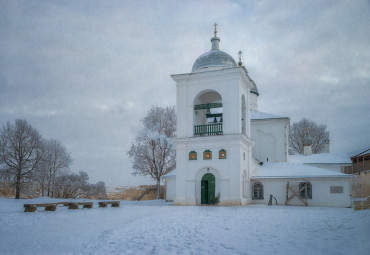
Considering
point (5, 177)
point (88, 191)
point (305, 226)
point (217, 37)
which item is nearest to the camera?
point (305, 226)

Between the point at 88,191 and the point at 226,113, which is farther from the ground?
the point at 226,113

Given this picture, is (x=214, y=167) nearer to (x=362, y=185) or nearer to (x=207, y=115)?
(x=207, y=115)

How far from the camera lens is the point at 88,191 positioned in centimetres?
3700

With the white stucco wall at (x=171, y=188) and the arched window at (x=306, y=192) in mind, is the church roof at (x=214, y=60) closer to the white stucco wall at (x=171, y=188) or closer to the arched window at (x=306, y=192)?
the arched window at (x=306, y=192)

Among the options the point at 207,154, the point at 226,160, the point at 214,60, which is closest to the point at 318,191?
the point at 226,160

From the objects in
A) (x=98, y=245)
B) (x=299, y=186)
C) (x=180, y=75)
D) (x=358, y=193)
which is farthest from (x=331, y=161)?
(x=98, y=245)

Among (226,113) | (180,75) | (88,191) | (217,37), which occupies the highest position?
(217,37)

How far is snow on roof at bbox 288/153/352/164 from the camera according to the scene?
32656 mm

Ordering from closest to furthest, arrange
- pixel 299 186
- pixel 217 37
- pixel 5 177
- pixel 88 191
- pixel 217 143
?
pixel 217 143 → pixel 299 186 → pixel 217 37 → pixel 5 177 → pixel 88 191

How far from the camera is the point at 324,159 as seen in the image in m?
33.2

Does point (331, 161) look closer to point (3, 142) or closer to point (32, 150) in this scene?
point (32, 150)

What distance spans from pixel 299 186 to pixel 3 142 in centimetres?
2546

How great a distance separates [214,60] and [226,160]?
24.0 ft

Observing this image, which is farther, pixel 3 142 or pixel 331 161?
pixel 331 161
